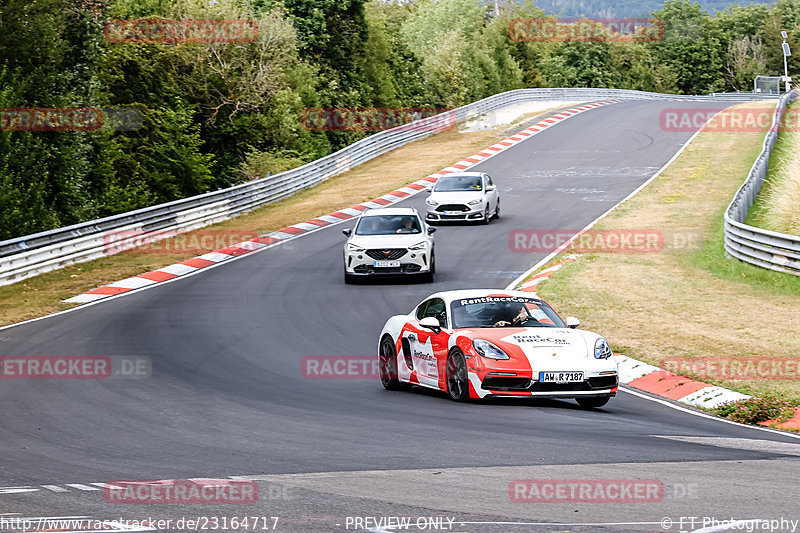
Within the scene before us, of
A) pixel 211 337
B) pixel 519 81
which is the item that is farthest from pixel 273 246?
→ pixel 519 81

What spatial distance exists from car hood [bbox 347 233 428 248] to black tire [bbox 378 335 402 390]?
9.25 metres

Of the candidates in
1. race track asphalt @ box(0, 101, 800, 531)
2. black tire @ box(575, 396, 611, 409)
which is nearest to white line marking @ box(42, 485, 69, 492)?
race track asphalt @ box(0, 101, 800, 531)

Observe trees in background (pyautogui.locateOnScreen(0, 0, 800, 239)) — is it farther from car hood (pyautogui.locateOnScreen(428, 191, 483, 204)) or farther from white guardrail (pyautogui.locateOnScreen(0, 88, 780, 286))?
car hood (pyautogui.locateOnScreen(428, 191, 483, 204))

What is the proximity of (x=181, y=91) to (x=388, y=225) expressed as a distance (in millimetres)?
22455

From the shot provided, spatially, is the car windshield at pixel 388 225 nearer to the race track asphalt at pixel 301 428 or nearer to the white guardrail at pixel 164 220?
the race track asphalt at pixel 301 428

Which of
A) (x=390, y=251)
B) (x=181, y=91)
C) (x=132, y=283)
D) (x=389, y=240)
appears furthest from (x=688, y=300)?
(x=181, y=91)

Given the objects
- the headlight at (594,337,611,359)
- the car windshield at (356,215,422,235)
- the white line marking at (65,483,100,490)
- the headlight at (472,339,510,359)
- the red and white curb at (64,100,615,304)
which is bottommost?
the red and white curb at (64,100,615,304)

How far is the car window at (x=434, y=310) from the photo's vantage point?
1332 centimetres

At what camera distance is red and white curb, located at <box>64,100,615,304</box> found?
24.9 metres

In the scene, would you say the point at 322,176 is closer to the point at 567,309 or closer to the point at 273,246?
the point at 273,246

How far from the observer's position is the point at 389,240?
78.2 ft

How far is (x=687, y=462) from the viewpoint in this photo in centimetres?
878

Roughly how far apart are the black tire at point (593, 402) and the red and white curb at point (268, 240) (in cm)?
1407

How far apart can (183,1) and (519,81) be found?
58322 mm
